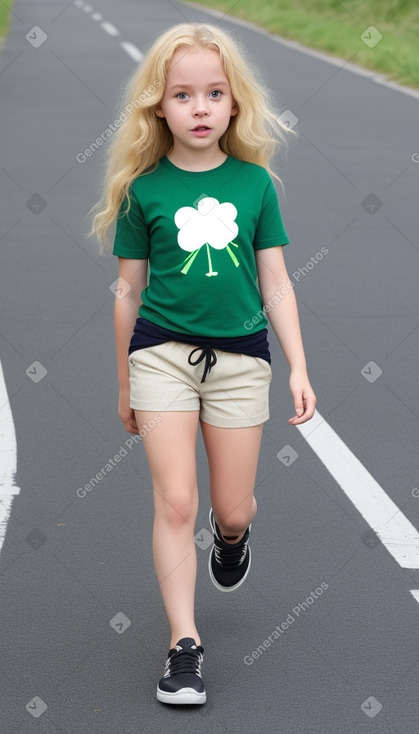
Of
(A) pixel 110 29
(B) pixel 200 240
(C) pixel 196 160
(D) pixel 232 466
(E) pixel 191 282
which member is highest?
(A) pixel 110 29

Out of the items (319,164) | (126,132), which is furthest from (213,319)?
(319,164)

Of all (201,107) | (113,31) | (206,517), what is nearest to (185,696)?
(206,517)

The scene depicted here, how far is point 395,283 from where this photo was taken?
985 cm

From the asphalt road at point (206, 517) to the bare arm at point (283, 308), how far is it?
3.00 feet

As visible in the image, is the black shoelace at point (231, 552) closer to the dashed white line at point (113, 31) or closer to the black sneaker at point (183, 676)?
the black sneaker at point (183, 676)

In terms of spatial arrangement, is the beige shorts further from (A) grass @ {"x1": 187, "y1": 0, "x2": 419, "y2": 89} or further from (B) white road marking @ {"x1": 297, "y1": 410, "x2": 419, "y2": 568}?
(A) grass @ {"x1": 187, "y1": 0, "x2": 419, "y2": 89}

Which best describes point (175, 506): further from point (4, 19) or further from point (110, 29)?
point (4, 19)

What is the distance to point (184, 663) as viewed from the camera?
424cm

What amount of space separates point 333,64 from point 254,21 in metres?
12.7

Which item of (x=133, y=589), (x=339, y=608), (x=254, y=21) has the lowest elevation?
(x=133, y=589)

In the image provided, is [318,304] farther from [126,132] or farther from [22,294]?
[126,132]

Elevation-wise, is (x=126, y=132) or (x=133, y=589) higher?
(x=126, y=132)

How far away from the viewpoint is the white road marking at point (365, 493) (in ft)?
17.7

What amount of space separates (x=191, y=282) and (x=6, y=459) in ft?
8.06
